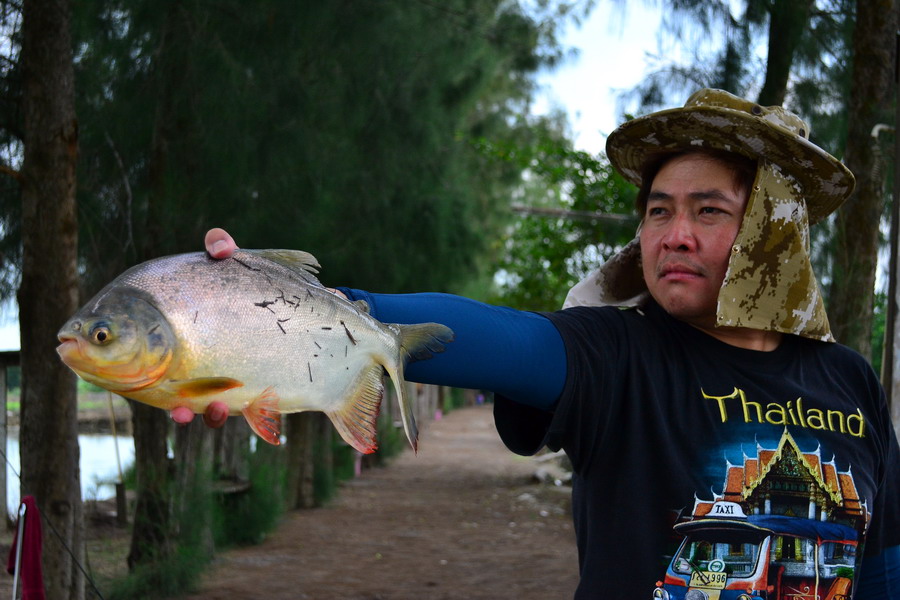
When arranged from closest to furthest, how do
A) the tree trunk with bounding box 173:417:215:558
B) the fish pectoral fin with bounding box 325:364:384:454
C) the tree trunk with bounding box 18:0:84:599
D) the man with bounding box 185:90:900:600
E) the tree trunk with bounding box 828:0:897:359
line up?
the fish pectoral fin with bounding box 325:364:384:454 < the man with bounding box 185:90:900:600 < the tree trunk with bounding box 828:0:897:359 < the tree trunk with bounding box 18:0:84:599 < the tree trunk with bounding box 173:417:215:558

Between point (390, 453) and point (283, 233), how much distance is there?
43.0 ft

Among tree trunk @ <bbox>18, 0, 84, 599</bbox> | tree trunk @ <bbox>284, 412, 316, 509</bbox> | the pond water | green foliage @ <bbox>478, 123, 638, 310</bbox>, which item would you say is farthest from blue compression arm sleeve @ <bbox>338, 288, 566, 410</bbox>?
tree trunk @ <bbox>284, 412, 316, 509</bbox>

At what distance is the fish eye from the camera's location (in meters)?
1.10

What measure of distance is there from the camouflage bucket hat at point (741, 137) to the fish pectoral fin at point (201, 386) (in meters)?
1.01

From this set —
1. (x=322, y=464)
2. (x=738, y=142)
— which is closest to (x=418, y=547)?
(x=322, y=464)

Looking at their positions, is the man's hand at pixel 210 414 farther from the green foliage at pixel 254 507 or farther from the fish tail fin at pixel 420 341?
the green foliage at pixel 254 507

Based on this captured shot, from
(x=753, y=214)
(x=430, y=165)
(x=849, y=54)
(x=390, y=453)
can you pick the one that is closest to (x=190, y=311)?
(x=753, y=214)

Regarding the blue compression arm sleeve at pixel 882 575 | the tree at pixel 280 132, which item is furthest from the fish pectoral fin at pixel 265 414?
the tree at pixel 280 132

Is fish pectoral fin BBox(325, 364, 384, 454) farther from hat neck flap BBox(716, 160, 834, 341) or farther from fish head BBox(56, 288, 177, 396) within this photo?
hat neck flap BBox(716, 160, 834, 341)

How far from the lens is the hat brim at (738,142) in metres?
1.77

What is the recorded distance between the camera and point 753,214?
1.78 metres

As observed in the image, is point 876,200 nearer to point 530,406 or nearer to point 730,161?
point 730,161

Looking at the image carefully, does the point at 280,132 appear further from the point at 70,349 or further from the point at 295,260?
the point at 70,349

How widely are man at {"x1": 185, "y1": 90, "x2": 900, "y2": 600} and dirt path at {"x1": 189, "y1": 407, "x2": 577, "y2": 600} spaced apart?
7.02 m
